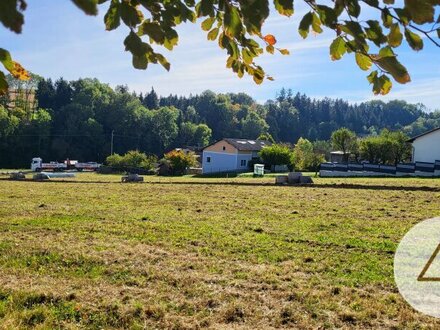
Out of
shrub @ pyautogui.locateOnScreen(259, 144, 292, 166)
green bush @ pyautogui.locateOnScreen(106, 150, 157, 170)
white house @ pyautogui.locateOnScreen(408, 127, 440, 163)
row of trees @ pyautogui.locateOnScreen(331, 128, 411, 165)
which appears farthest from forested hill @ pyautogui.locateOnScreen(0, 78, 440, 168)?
white house @ pyautogui.locateOnScreen(408, 127, 440, 163)

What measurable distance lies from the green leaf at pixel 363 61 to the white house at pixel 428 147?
41.9 meters

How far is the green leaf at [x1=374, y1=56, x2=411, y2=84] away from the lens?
1781 mm

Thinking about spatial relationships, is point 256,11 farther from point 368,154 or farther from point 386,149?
point 368,154

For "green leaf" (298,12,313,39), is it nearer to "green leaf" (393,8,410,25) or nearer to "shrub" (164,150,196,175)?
"green leaf" (393,8,410,25)

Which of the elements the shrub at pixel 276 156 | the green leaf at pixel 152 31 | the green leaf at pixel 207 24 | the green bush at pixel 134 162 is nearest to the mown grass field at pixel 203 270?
the green leaf at pixel 207 24

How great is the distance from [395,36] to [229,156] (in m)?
54.5

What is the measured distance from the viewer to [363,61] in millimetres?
2141

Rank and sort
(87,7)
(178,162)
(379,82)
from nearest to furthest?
(87,7), (379,82), (178,162)

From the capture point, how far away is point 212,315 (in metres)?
4.64

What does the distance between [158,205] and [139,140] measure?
261ft

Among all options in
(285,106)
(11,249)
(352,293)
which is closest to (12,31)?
(352,293)

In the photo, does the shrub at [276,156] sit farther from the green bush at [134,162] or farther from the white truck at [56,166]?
the white truck at [56,166]

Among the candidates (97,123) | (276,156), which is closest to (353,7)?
(276,156)

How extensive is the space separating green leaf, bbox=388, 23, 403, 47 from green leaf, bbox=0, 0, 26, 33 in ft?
5.32
